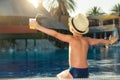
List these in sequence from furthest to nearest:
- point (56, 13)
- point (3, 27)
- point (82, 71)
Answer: point (56, 13), point (3, 27), point (82, 71)

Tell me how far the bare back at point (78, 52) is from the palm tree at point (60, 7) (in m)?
43.2

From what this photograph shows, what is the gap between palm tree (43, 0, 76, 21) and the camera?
155ft

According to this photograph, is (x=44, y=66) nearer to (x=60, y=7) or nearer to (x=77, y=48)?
(x=77, y=48)

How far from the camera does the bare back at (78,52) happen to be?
373 centimetres

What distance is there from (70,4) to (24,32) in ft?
57.8

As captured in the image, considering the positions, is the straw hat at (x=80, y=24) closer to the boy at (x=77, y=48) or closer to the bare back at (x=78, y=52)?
the boy at (x=77, y=48)

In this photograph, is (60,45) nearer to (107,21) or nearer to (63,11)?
(63,11)

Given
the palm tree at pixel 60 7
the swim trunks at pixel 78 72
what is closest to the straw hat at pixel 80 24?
the swim trunks at pixel 78 72

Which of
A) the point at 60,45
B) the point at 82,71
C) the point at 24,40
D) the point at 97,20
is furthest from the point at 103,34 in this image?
the point at 82,71

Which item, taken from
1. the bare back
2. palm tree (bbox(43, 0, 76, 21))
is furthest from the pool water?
palm tree (bbox(43, 0, 76, 21))

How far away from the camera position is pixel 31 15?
117 feet

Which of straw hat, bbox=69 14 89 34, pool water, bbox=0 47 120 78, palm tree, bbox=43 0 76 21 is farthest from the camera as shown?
palm tree, bbox=43 0 76 21

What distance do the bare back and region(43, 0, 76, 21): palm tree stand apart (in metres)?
43.2

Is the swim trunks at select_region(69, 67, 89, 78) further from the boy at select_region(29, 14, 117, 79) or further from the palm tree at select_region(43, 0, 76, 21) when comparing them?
the palm tree at select_region(43, 0, 76, 21)
